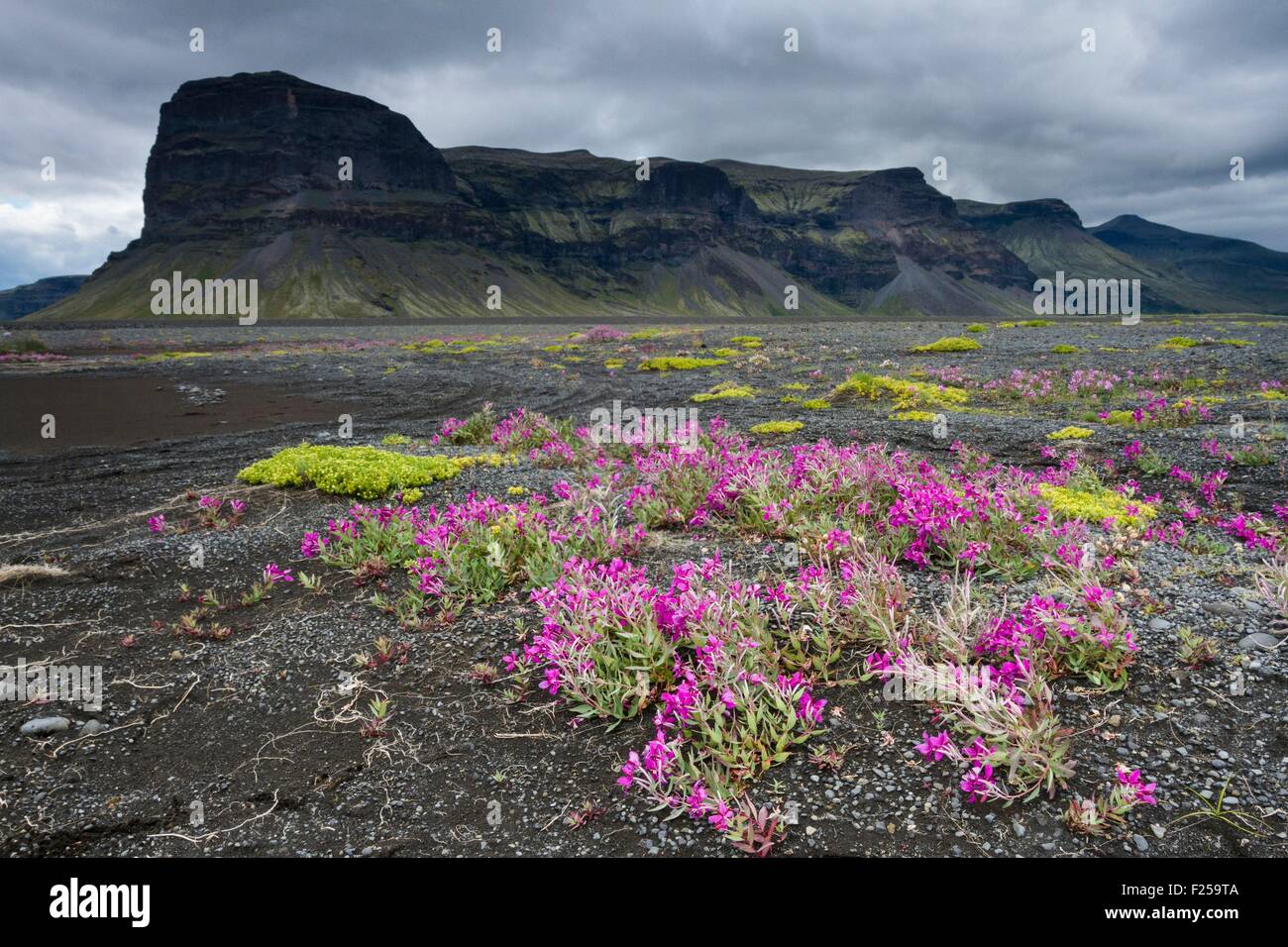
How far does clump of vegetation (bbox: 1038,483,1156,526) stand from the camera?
316 inches

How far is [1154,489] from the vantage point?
10188 mm

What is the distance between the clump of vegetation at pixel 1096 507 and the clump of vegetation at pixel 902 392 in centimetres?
1063

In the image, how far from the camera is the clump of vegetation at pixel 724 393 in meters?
23.2

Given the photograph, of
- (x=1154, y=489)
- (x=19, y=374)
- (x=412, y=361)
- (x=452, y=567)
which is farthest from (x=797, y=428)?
(x=19, y=374)

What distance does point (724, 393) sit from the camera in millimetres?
23797

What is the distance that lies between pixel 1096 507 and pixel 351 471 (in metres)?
11.1

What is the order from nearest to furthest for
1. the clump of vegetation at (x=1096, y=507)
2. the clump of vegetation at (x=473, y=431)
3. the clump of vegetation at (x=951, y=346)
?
the clump of vegetation at (x=1096, y=507)
the clump of vegetation at (x=473, y=431)
the clump of vegetation at (x=951, y=346)

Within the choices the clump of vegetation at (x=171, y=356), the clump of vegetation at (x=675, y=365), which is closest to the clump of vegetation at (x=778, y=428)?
the clump of vegetation at (x=675, y=365)

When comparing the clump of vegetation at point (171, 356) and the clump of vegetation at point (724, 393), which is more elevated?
the clump of vegetation at point (171, 356)

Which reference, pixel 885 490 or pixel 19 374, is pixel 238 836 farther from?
pixel 19 374

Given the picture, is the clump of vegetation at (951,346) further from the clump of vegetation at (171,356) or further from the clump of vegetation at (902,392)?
the clump of vegetation at (171,356)

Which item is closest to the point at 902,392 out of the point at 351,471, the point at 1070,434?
the point at 1070,434

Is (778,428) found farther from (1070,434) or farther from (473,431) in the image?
(473,431)
